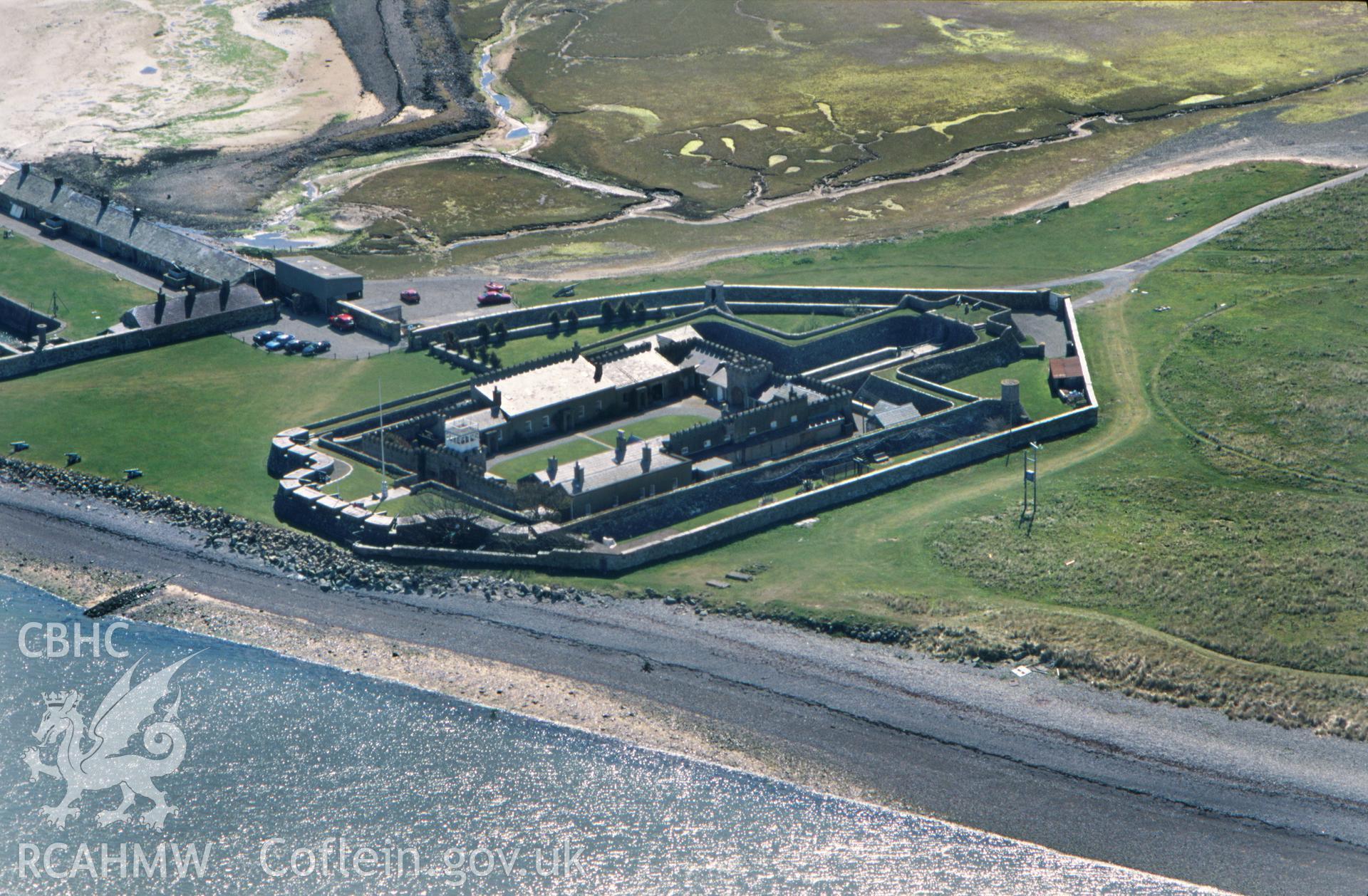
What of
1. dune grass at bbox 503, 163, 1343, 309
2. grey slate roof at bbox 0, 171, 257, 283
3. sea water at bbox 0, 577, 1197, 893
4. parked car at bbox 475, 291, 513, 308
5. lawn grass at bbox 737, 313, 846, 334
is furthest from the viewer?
dune grass at bbox 503, 163, 1343, 309

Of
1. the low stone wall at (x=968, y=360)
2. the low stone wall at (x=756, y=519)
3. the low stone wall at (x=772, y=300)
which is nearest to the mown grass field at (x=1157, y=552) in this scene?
the low stone wall at (x=756, y=519)

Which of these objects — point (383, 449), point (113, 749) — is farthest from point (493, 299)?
point (113, 749)

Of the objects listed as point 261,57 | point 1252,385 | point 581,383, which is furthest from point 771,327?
point 261,57

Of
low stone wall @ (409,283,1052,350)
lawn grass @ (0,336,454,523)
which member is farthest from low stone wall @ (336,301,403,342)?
low stone wall @ (409,283,1052,350)

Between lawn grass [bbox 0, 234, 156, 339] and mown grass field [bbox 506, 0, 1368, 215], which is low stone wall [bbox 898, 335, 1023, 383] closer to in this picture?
mown grass field [bbox 506, 0, 1368, 215]

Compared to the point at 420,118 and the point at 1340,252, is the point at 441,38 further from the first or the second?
the point at 1340,252

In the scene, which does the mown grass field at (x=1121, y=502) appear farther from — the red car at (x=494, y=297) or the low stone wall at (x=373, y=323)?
the red car at (x=494, y=297)

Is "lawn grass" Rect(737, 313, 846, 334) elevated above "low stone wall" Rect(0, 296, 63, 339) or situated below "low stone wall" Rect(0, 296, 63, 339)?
above
